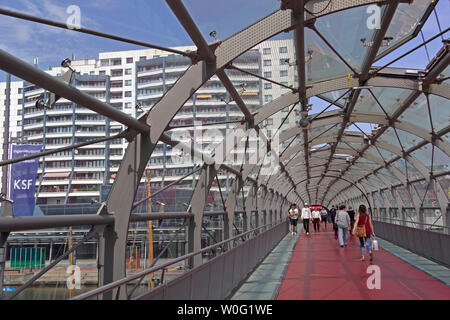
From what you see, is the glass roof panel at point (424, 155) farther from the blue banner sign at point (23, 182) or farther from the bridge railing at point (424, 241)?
the blue banner sign at point (23, 182)

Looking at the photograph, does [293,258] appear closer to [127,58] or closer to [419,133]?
[419,133]

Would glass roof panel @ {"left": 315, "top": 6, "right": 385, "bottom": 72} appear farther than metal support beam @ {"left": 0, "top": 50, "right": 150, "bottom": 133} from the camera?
Yes

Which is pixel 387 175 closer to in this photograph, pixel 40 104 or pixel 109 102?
pixel 109 102

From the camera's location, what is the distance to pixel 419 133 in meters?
14.6

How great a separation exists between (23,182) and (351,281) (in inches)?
285

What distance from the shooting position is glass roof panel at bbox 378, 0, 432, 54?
7.77 meters

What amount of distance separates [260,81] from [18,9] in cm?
636

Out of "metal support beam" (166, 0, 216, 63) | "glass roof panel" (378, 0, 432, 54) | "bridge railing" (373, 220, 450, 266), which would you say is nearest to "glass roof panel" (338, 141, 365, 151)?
"bridge railing" (373, 220, 450, 266)

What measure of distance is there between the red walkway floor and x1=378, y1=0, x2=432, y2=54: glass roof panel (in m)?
5.32

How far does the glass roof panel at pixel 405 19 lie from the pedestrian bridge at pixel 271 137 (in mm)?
36

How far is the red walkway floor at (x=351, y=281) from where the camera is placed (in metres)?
7.95

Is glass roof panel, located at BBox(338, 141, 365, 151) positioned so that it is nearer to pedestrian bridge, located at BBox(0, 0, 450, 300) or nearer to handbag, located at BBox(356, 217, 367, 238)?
pedestrian bridge, located at BBox(0, 0, 450, 300)

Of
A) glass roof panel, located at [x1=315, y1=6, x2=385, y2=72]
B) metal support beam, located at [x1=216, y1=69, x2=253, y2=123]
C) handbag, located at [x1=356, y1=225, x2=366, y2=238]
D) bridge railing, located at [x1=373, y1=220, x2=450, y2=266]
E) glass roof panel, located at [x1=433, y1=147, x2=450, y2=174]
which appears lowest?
bridge railing, located at [x1=373, y1=220, x2=450, y2=266]
